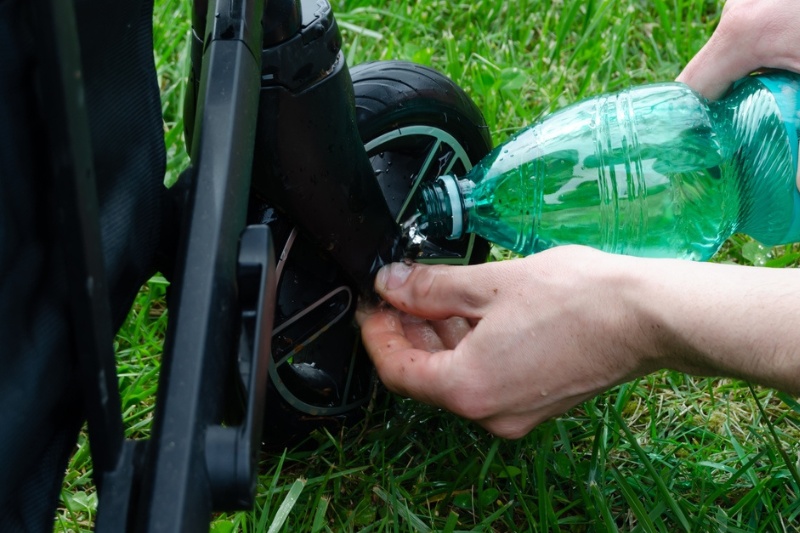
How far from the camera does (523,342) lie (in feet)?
3.91

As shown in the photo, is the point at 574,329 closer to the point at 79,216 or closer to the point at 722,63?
the point at 722,63

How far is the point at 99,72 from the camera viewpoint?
0.93 metres

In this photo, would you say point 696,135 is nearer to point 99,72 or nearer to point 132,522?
point 99,72

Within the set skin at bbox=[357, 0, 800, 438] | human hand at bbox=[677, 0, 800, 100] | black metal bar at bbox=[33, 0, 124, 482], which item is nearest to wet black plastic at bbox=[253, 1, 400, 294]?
skin at bbox=[357, 0, 800, 438]

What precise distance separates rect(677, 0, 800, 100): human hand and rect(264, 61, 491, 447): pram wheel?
362 mm

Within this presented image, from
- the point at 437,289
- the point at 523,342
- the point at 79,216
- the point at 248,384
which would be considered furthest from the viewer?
the point at 437,289

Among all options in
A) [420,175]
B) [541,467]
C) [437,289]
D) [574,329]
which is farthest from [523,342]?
[420,175]

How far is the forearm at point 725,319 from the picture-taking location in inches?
41.2

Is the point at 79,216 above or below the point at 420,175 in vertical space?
above

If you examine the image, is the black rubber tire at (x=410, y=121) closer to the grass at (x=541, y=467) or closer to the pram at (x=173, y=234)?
the pram at (x=173, y=234)

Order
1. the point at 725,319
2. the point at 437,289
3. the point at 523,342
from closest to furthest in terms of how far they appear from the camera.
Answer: the point at 725,319 < the point at 523,342 < the point at 437,289

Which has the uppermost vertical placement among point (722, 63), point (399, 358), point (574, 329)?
point (722, 63)

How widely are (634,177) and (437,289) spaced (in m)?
0.37

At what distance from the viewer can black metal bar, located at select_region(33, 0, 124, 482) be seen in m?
0.69
